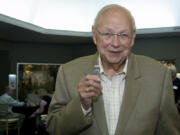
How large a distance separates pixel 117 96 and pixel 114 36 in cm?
33

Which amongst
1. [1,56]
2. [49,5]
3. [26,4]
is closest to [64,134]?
[26,4]

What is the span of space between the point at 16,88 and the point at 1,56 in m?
1.23

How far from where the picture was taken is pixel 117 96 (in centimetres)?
127

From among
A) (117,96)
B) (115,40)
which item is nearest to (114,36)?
(115,40)

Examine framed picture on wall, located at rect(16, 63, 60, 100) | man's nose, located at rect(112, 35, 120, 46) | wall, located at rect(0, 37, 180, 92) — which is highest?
wall, located at rect(0, 37, 180, 92)

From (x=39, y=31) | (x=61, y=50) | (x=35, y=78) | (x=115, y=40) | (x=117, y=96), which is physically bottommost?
(x=35, y=78)

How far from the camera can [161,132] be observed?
4.19 ft

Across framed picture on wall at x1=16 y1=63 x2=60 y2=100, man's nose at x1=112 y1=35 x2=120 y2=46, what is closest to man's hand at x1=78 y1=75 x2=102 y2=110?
man's nose at x1=112 y1=35 x2=120 y2=46

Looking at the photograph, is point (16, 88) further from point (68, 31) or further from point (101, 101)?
point (101, 101)

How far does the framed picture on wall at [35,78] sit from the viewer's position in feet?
26.9

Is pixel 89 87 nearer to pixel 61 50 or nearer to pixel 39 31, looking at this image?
pixel 39 31

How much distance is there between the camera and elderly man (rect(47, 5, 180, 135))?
1171mm

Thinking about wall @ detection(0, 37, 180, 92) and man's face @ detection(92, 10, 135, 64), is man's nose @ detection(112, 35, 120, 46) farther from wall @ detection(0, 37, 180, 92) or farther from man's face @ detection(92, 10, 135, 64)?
wall @ detection(0, 37, 180, 92)

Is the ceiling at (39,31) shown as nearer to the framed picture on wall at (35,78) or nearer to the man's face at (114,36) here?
the framed picture on wall at (35,78)
